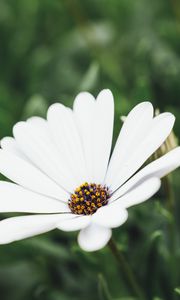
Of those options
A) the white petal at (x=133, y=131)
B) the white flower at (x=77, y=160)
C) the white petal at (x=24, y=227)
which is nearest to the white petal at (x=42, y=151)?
the white flower at (x=77, y=160)

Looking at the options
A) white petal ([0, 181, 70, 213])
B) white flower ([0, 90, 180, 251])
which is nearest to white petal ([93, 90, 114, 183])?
white flower ([0, 90, 180, 251])

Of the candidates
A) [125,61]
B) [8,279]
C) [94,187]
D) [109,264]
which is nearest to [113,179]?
[94,187]

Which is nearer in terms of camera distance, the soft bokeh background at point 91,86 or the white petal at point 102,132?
the white petal at point 102,132

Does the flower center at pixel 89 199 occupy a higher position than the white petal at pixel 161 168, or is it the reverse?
the flower center at pixel 89 199

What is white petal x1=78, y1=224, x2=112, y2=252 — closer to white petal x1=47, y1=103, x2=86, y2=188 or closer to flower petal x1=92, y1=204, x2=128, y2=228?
flower petal x1=92, y1=204, x2=128, y2=228

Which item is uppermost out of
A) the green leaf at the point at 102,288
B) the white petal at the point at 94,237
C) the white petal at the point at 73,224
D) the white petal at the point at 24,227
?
the white petal at the point at 24,227

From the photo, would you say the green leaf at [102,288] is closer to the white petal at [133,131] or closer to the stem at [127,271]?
the stem at [127,271]
